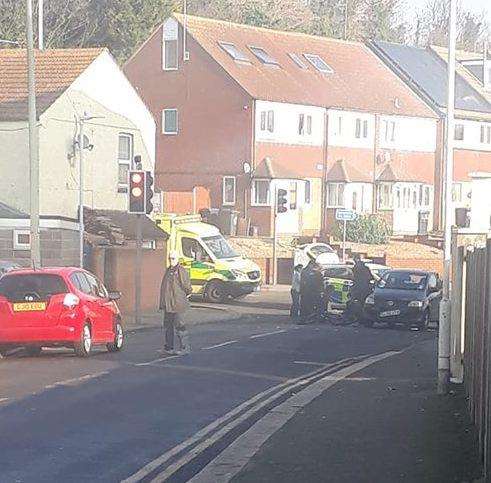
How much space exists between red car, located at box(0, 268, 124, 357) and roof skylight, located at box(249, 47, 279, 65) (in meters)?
41.8

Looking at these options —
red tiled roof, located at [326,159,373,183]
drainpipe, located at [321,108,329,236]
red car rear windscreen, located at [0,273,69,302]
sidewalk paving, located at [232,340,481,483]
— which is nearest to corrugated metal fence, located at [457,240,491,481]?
sidewalk paving, located at [232,340,481,483]

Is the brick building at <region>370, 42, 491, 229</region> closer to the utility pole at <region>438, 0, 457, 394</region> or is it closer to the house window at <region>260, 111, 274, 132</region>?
the house window at <region>260, 111, 274, 132</region>

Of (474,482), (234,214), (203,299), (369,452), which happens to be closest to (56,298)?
(369,452)

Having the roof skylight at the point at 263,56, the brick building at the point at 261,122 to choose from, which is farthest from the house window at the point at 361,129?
the roof skylight at the point at 263,56

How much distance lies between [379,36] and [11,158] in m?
62.2

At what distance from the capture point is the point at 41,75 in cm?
3881

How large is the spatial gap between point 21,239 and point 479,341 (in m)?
23.6

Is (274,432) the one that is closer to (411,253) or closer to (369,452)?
(369,452)

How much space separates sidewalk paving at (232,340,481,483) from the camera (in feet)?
34.4

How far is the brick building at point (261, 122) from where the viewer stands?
59000 millimetres

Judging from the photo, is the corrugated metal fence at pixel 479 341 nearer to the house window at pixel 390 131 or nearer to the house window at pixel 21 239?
the house window at pixel 21 239

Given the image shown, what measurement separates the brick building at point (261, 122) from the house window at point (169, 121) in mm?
49

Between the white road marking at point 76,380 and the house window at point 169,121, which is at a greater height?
the house window at point 169,121

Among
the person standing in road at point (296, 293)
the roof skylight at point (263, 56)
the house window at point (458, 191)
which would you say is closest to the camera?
the person standing in road at point (296, 293)
